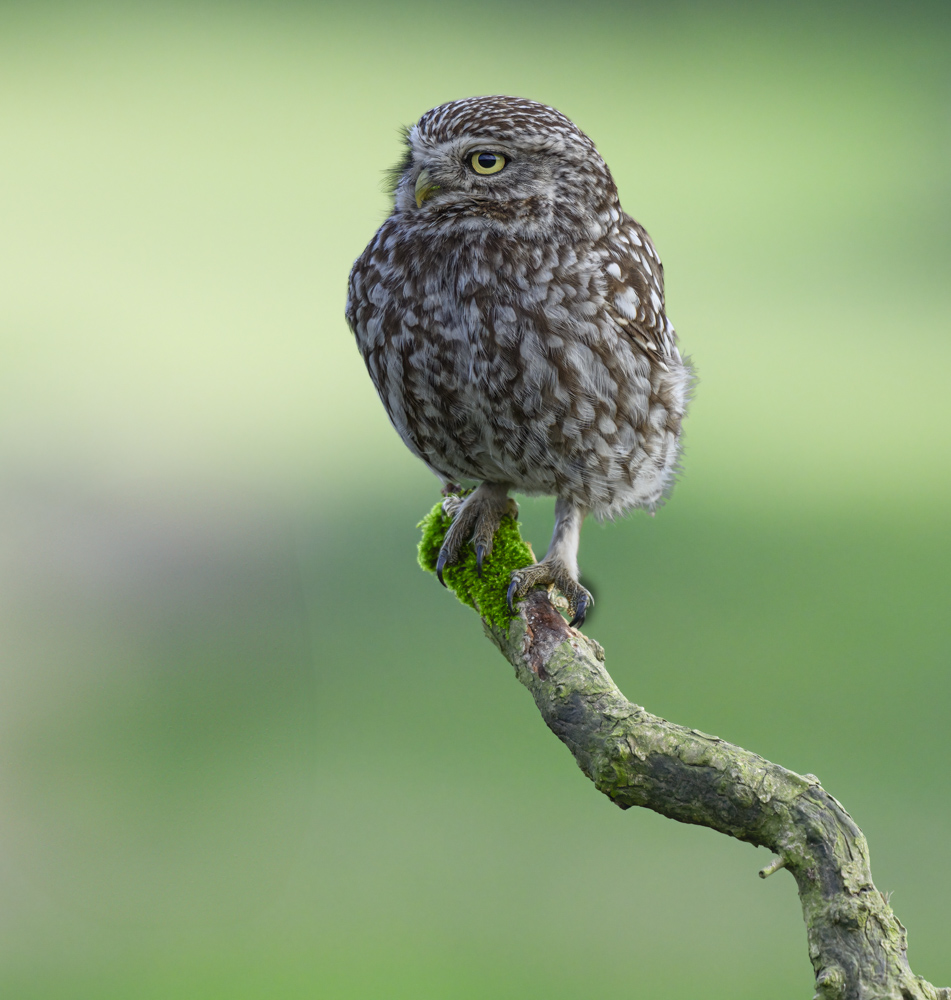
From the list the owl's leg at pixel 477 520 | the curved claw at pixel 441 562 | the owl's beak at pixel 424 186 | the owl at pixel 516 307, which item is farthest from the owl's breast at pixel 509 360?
the curved claw at pixel 441 562

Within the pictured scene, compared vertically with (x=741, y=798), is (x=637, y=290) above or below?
above

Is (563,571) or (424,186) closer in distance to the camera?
(424,186)

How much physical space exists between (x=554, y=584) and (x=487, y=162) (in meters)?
0.98

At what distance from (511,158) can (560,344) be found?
1.33 ft

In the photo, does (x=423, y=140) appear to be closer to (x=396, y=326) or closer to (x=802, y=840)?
(x=396, y=326)

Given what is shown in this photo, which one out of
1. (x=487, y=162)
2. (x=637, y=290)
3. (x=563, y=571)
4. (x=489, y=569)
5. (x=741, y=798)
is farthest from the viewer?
(x=489, y=569)

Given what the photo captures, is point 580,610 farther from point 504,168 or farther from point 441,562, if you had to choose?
point 504,168

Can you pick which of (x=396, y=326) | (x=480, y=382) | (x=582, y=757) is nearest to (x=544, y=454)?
(x=480, y=382)

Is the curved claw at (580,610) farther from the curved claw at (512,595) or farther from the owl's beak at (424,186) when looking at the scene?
the owl's beak at (424,186)

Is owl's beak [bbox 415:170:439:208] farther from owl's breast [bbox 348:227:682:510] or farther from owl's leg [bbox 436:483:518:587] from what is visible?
owl's leg [bbox 436:483:518:587]

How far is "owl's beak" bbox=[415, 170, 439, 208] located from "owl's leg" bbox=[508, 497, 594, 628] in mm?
820

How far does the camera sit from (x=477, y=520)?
8.20 ft

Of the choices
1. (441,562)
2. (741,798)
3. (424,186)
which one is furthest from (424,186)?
(741,798)

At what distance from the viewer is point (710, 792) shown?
148 centimetres
